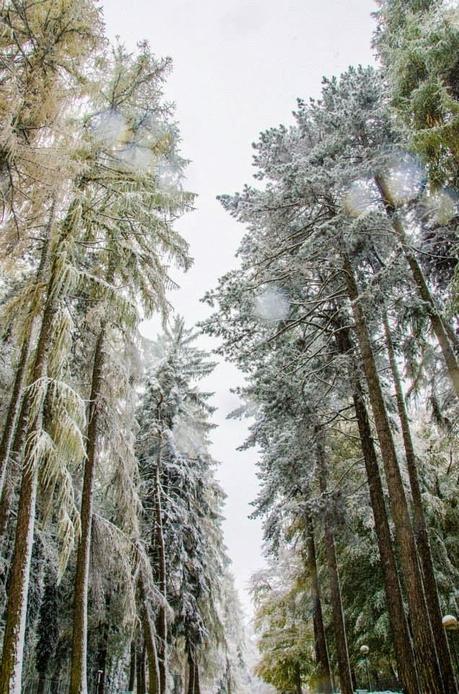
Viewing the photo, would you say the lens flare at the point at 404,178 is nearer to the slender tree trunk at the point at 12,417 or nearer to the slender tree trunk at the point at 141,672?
the slender tree trunk at the point at 12,417

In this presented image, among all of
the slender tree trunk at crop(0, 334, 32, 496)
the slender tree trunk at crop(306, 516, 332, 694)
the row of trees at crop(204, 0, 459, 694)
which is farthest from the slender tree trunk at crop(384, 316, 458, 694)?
the slender tree trunk at crop(0, 334, 32, 496)

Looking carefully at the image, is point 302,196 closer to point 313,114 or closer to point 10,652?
point 313,114

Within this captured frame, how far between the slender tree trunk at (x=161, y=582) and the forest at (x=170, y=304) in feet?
0.34

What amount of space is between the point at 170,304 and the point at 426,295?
482 cm

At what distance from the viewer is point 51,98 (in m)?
5.48

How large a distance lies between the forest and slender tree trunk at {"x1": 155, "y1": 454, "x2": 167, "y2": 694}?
0.34 ft

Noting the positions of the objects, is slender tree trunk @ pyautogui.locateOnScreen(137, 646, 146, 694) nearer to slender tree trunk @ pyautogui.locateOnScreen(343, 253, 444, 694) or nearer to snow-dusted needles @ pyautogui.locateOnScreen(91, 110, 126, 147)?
slender tree trunk @ pyautogui.locateOnScreen(343, 253, 444, 694)

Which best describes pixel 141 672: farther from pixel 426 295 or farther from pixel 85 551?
pixel 426 295

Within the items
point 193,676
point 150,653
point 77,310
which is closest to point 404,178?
point 77,310

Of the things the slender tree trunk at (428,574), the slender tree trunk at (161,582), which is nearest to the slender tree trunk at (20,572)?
the slender tree trunk at (161,582)

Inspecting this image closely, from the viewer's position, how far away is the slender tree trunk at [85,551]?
6191 millimetres

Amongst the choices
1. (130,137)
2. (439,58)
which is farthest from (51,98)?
(439,58)

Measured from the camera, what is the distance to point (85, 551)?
6961 millimetres

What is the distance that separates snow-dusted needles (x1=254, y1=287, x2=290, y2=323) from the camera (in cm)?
996
